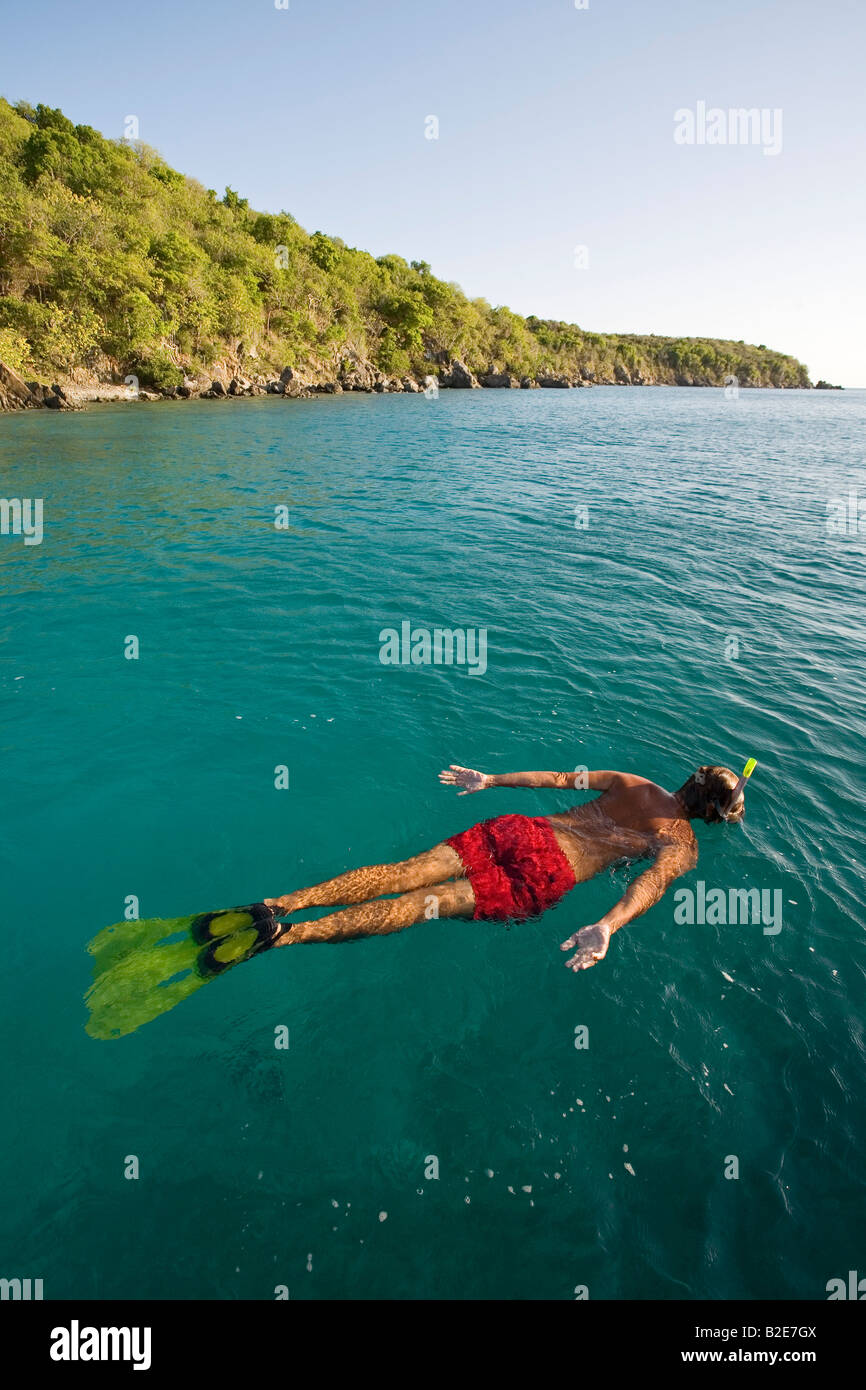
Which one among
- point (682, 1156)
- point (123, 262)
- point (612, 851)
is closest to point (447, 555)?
point (612, 851)

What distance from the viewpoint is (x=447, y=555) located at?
18406mm

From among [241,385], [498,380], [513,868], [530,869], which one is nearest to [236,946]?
[513,868]

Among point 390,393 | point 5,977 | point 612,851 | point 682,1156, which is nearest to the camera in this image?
point 682,1156

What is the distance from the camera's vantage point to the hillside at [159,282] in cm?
4809

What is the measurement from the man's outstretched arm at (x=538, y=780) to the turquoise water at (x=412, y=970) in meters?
0.58

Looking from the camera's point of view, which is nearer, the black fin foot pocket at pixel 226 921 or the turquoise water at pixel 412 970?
the turquoise water at pixel 412 970

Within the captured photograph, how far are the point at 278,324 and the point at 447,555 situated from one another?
7914 centimetres

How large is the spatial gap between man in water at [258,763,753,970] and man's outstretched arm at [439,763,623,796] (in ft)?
0.52

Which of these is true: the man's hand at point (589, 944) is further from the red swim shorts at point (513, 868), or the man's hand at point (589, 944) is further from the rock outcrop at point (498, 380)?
the rock outcrop at point (498, 380)

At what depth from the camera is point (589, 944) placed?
5570mm

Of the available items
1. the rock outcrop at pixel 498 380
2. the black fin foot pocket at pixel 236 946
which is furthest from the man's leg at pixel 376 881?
the rock outcrop at pixel 498 380

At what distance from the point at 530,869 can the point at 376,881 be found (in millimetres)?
1729
